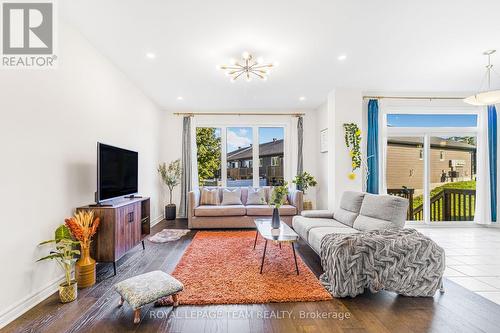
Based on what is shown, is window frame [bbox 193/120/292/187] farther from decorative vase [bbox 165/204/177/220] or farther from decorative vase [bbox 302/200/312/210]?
decorative vase [bbox 165/204/177/220]

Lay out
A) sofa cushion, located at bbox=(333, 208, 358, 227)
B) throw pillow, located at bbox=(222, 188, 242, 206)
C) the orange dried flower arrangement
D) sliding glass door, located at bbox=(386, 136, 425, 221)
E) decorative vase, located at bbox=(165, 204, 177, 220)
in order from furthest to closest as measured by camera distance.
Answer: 1. decorative vase, located at bbox=(165, 204, 177, 220)
2. throw pillow, located at bbox=(222, 188, 242, 206)
3. sliding glass door, located at bbox=(386, 136, 425, 221)
4. sofa cushion, located at bbox=(333, 208, 358, 227)
5. the orange dried flower arrangement

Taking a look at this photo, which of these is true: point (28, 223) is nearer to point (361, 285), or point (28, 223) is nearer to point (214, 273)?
point (214, 273)

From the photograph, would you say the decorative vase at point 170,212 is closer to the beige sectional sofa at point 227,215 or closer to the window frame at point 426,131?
the beige sectional sofa at point 227,215

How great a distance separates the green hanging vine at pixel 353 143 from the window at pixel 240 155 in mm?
2053

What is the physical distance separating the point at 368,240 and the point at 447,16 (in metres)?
2.61

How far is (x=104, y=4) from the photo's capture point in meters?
2.39

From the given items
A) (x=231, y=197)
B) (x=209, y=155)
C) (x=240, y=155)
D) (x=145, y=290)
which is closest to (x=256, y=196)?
(x=231, y=197)

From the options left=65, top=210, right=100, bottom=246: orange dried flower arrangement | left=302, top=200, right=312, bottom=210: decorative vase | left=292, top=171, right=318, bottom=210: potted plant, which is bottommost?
left=302, top=200, right=312, bottom=210: decorative vase

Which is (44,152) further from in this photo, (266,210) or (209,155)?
(209,155)

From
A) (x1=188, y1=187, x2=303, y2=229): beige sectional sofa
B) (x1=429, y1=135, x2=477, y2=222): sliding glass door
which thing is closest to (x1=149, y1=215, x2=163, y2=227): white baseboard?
(x1=188, y1=187, x2=303, y2=229): beige sectional sofa

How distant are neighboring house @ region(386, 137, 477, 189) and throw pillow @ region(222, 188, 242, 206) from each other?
3.36 m

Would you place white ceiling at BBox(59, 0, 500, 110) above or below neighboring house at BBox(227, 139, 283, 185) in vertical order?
above

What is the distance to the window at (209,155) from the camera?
254 inches

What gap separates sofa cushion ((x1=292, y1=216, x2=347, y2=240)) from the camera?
3.45m
